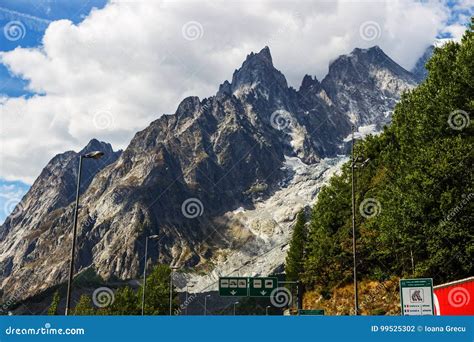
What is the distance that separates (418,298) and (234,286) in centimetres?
3333

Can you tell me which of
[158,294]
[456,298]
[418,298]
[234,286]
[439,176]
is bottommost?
[456,298]

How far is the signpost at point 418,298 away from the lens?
22344mm

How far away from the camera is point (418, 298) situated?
22.6 m

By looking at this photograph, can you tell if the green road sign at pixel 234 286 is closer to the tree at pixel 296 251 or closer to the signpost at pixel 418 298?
the signpost at pixel 418 298

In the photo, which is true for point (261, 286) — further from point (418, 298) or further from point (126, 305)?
point (126, 305)

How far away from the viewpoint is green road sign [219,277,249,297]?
→ 54.0 meters

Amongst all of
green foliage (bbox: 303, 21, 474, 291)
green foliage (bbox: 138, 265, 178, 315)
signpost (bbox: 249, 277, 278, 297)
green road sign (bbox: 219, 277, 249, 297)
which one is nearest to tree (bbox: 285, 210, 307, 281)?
green foliage (bbox: 138, 265, 178, 315)

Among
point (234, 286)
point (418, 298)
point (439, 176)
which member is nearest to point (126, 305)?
point (234, 286)

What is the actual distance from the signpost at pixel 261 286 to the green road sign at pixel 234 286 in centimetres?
65

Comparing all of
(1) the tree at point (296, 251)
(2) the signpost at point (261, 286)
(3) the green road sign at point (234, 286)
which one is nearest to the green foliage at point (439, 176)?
(2) the signpost at point (261, 286)

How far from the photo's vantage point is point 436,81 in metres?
37.4

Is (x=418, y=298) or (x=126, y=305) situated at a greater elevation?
(x=126, y=305)
